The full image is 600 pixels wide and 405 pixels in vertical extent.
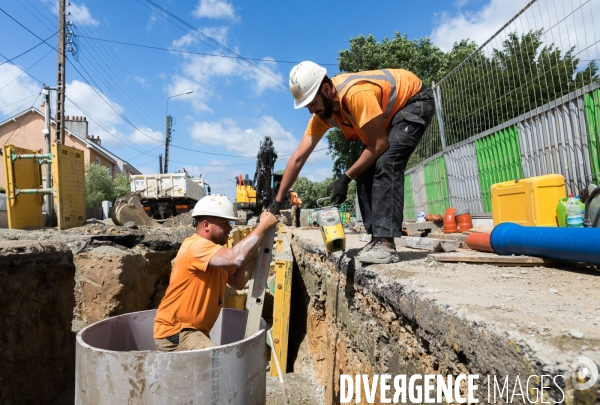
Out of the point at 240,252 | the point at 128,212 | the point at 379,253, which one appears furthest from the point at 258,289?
the point at 128,212

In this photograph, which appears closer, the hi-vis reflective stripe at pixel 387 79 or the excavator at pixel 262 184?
the hi-vis reflective stripe at pixel 387 79

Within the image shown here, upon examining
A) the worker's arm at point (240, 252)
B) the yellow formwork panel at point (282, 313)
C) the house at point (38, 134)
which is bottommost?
the yellow formwork panel at point (282, 313)

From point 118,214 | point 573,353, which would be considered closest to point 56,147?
point 118,214

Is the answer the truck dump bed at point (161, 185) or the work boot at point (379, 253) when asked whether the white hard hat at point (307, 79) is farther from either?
the truck dump bed at point (161, 185)

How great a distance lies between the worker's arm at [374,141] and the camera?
2621mm

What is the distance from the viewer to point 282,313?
14.9ft

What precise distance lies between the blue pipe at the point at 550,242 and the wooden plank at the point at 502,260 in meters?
0.05

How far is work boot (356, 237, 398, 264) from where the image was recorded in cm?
279

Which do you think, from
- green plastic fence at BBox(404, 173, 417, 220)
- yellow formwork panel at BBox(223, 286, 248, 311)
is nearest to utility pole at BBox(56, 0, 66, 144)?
green plastic fence at BBox(404, 173, 417, 220)

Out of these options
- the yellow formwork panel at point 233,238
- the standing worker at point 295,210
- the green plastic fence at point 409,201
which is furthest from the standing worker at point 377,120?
the standing worker at point 295,210

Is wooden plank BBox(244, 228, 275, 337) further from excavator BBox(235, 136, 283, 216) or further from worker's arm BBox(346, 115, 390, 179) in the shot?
excavator BBox(235, 136, 283, 216)

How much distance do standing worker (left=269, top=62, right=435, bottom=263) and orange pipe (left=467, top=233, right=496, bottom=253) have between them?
3.03ft

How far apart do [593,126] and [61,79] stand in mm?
15833

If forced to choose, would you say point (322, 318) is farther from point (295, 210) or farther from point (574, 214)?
point (295, 210)
